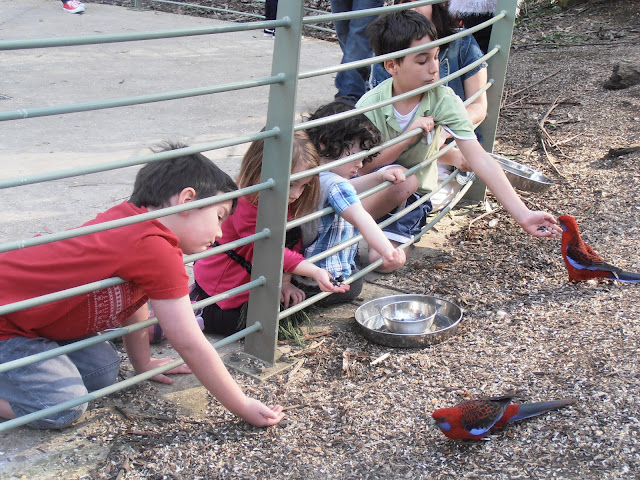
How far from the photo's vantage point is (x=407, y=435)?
7.57ft

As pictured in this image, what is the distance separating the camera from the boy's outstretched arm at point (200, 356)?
2.15 metres

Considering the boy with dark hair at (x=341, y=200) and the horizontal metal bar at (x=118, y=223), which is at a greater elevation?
the horizontal metal bar at (x=118, y=223)

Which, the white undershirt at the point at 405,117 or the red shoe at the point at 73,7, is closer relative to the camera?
the white undershirt at the point at 405,117

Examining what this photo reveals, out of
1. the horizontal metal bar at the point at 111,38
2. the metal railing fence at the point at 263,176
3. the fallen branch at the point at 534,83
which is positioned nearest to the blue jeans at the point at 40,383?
the metal railing fence at the point at 263,176

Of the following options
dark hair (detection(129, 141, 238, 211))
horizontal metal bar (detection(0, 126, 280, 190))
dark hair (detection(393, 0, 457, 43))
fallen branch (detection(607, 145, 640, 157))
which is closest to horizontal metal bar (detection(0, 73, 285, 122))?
horizontal metal bar (detection(0, 126, 280, 190))

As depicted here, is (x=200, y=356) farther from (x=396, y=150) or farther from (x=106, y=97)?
(x=106, y=97)

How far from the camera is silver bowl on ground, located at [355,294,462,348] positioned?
283 cm

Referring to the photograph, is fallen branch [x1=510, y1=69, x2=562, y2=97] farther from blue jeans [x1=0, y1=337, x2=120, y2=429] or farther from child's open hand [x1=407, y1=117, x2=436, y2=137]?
blue jeans [x1=0, y1=337, x2=120, y2=429]

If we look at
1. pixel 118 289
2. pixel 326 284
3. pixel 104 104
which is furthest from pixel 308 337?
pixel 104 104

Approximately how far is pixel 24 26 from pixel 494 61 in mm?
5779

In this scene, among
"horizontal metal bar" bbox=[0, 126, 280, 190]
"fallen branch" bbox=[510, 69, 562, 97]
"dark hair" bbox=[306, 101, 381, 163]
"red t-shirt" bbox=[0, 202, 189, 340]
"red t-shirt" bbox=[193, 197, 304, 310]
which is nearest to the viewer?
"horizontal metal bar" bbox=[0, 126, 280, 190]

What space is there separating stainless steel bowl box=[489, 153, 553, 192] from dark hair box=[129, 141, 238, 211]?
2339mm

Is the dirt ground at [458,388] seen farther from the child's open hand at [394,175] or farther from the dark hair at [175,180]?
the dark hair at [175,180]

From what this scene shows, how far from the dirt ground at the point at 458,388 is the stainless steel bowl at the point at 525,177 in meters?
0.20
